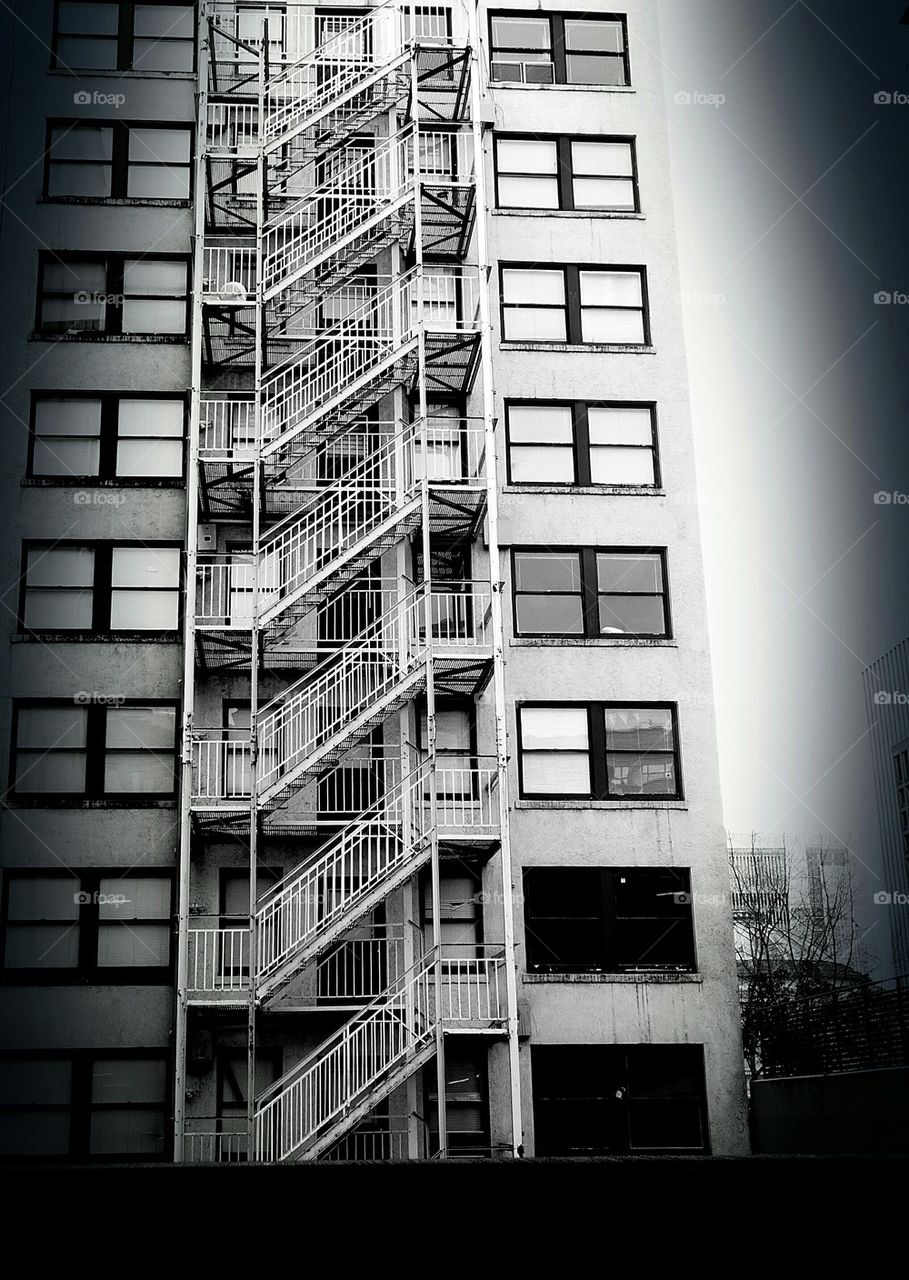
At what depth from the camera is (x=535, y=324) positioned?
963 inches

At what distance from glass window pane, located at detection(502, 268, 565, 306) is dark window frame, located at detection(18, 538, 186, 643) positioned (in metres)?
7.73

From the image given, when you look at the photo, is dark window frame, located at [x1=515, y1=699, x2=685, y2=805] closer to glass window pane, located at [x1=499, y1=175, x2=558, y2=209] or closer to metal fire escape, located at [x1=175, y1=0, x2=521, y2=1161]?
metal fire escape, located at [x1=175, y1=0, x2=521, y2=1161]

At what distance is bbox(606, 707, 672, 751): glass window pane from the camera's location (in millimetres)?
22312

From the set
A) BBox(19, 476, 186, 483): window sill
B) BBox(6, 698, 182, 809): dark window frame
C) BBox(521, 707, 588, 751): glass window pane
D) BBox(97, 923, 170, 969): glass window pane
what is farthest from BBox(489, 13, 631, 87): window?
BBox(97, 923, 170, 969): glass window pane

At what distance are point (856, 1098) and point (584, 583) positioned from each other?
9.21 metres

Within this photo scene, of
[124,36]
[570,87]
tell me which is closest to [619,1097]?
[570,87]

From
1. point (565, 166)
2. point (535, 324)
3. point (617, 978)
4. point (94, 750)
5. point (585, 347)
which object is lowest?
point (617, 978)

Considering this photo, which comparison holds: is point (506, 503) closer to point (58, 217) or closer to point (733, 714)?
point (733, 714)

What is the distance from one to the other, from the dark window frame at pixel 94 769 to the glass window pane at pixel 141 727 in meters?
0.07

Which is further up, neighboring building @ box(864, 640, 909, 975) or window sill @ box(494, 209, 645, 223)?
window sill @ box(494, 209, 645, 223)

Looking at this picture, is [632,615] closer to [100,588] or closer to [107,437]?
[100,588]

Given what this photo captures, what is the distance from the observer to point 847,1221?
226 centimetres

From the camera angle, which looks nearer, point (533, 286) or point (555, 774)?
point (555, 774)

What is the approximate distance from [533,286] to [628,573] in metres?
5.78
